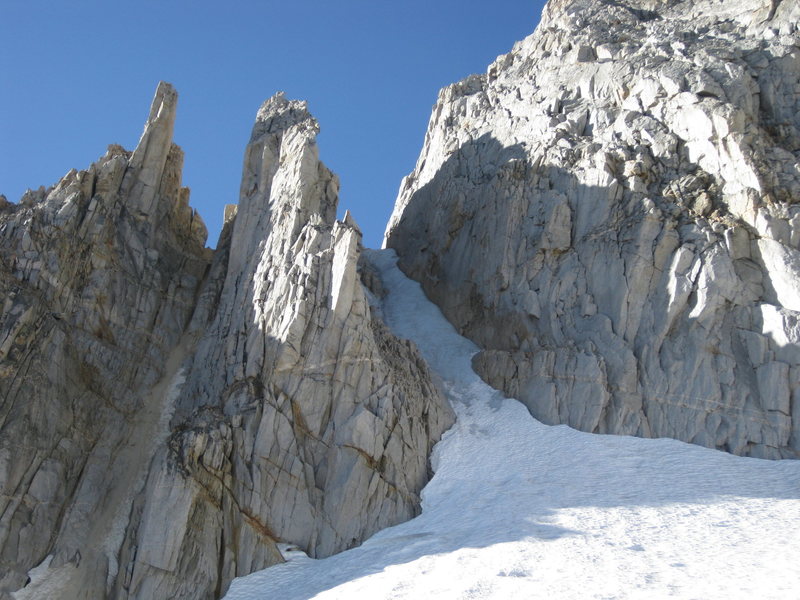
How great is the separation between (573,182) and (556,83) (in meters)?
11.4

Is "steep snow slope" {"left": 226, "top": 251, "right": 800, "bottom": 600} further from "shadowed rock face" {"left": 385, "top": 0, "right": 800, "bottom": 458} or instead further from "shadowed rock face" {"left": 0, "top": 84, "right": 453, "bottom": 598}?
"shadowed rock face" {"left": 385, "top": 0, "right": 800, "bottom": 458}

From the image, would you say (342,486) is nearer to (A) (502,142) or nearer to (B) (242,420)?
(B) (242,420)

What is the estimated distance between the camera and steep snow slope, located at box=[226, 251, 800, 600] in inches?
961

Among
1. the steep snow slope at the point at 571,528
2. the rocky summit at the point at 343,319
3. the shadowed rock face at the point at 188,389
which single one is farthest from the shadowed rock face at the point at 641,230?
the shadowed rock face at the point at 188,389

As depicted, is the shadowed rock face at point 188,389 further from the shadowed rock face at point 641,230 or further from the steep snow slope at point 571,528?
the shadowed rock face at point 641,230

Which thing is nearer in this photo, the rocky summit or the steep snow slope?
the steep snow slope

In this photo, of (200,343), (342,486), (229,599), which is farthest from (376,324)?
(229,599)

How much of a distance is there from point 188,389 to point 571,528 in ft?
63.7

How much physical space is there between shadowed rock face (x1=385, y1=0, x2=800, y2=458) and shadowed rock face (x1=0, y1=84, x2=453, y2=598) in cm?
762

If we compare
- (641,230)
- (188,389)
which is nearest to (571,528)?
(641,230)

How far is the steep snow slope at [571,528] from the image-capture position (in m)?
24.4

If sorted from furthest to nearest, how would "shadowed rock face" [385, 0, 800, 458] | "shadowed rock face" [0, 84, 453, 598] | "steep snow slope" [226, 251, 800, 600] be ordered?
1. "shadowed rock face" [385, 0, 800, 458]
2. "shadowed rock face" [0, 84, 453, 598]
3. "steep snow slope" [226, 251, 800, 600]

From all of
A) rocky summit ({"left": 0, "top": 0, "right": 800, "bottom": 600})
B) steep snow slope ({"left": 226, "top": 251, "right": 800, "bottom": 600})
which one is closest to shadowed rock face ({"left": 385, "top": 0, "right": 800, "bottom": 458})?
rocky summit ({"left": 0, "top": 0, "right": 800, "bottom": 600})

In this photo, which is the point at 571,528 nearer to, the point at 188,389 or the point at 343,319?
the point at 343,319
